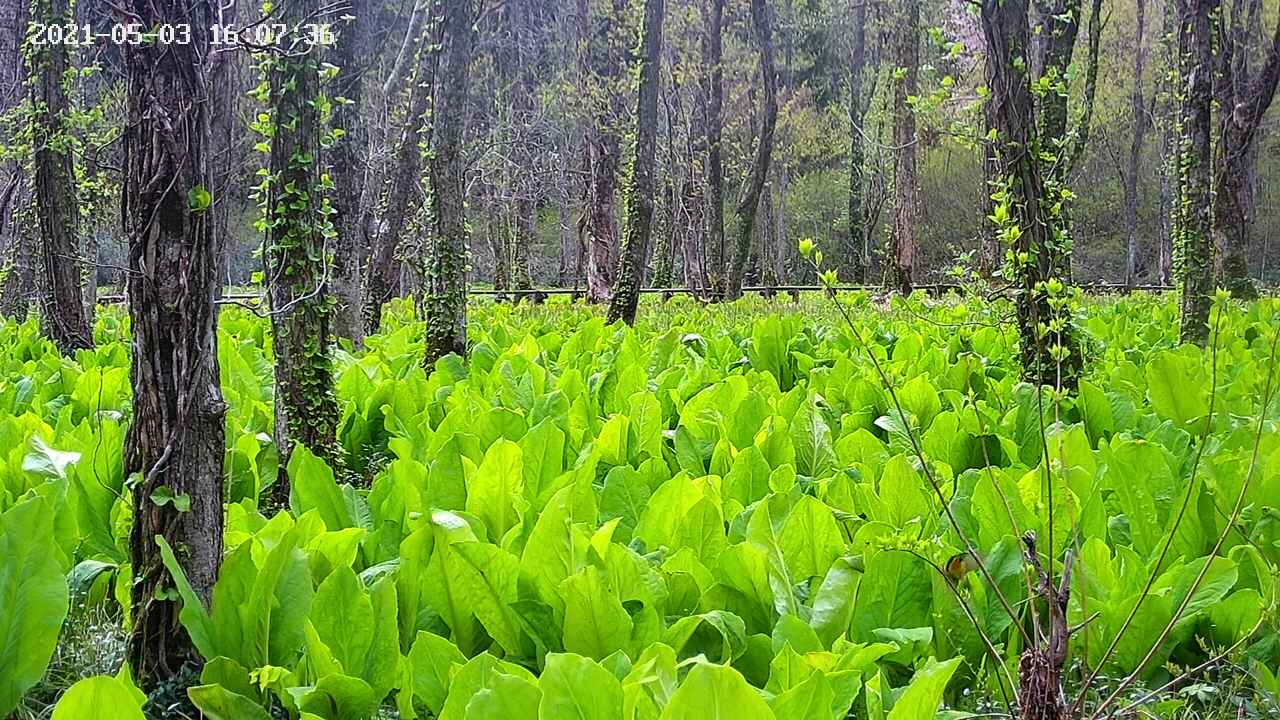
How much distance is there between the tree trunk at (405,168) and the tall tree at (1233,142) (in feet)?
20.6

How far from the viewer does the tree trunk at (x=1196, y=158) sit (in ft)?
22.4

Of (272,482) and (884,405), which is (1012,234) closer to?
(884,405)

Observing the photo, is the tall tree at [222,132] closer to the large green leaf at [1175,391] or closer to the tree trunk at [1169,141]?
the large green leaf at [1175,391]

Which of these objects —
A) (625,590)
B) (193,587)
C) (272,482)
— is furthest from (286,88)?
(625,590)

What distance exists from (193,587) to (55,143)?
648 cm

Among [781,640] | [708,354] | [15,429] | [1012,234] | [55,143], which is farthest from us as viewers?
[55,143]

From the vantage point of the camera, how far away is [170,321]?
213 cm

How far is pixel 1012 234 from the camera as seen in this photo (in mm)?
4375

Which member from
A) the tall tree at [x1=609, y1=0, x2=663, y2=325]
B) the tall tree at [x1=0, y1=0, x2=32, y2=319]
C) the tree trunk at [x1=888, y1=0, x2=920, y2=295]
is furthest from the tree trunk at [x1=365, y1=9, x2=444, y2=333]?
the tree trunk at [x1=888, y1=0, x2=920, y2=295]

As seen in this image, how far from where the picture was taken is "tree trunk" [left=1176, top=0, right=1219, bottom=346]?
22.4 feet

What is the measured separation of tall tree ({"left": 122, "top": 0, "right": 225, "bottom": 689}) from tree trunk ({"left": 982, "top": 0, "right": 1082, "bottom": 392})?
3708 mm

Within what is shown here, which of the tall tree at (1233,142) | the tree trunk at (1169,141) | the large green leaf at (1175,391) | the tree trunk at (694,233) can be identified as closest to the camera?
the large green leaf at (1175,391)

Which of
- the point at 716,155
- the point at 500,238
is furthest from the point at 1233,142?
the point at 500,238

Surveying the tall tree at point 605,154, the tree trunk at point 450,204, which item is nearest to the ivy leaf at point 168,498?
the tree trunk at point 450,204
